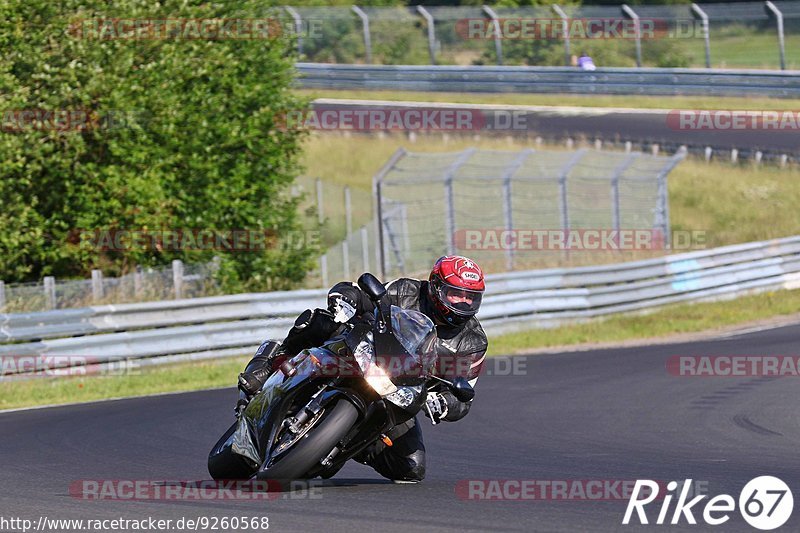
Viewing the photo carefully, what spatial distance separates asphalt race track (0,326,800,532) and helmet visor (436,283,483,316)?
1.02 metres

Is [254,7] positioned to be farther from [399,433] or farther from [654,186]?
[399,433]

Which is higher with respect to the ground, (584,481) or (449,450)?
(584,481)

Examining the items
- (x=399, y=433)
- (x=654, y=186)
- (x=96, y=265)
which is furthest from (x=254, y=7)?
(x=399, y=433)

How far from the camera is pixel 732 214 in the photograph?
3422 centimetres

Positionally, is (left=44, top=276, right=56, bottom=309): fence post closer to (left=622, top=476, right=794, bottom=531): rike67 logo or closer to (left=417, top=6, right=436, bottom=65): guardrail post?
(left=622, top=476, right=794, bottom=531): rike67 logo

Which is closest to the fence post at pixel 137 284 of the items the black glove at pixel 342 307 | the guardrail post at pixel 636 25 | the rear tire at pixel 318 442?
the black glove at pixel 342 307

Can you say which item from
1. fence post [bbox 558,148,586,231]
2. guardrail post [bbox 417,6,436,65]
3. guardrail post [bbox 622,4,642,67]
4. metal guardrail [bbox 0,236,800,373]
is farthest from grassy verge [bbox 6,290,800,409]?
guardrail post [bbox 417,6,436,65]

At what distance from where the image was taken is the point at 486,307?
20.5 metres

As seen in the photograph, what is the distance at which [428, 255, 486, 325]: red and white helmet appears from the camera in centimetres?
767

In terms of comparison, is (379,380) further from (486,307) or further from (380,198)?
(380,198)

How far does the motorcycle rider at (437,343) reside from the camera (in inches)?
302

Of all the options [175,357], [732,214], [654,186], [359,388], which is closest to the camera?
[359,388]

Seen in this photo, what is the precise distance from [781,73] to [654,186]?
893cm

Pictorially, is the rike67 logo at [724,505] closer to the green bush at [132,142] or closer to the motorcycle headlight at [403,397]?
the motorcycle headlight at [403,397]
